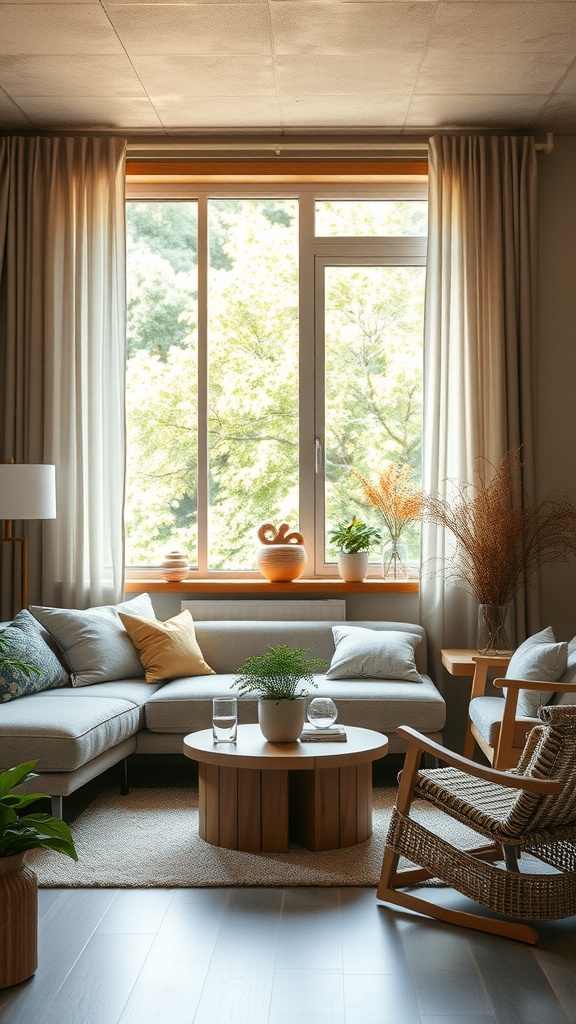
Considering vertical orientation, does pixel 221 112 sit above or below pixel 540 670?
above

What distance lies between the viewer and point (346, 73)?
4625mm

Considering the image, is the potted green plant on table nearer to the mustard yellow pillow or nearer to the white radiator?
the mustard yellow pillow

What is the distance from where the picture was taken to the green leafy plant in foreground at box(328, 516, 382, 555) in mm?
5402

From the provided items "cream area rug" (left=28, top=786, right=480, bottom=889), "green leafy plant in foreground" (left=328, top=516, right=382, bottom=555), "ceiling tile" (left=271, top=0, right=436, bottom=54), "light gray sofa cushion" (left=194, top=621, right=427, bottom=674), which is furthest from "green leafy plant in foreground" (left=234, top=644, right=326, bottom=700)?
"ceiling tile" (left=271, top=0, right=436, bottom=54)

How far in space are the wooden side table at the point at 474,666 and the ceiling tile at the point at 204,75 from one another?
290cm

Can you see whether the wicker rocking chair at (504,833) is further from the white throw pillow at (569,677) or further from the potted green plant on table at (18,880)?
the potted green plant on table at (18,880)

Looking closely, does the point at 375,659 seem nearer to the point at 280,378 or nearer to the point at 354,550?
the point at 354,550

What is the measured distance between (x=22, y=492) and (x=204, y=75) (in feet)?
7.04

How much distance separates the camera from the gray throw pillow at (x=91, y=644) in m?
4.75

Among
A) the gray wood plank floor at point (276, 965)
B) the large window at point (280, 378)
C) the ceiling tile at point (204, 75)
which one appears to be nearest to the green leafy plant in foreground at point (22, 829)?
the gray wood plank floor at point (276, 965)

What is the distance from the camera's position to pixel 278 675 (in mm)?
3723

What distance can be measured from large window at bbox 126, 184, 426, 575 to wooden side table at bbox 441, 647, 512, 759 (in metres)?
0.89

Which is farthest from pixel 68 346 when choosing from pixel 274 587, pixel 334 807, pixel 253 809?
pixel 334 807

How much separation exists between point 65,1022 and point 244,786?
1.36 metres
